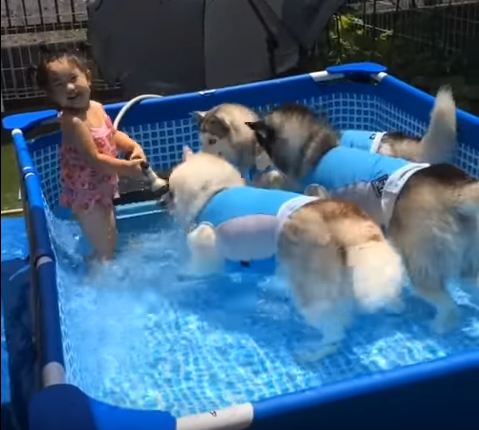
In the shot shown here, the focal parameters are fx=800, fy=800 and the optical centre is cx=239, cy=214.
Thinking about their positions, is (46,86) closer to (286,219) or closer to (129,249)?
(129,249)

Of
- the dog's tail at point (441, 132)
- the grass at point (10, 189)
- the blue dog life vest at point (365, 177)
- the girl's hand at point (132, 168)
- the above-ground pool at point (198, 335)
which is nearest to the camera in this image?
the above-ground pool at point (198, 335)

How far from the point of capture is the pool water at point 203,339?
258 centimetres

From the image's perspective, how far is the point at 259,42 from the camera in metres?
4.94

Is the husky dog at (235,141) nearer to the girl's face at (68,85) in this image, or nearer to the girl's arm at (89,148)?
the girl's arm at (89,148)

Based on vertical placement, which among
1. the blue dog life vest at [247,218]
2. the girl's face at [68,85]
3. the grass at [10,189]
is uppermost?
the girl's face at [68,85]

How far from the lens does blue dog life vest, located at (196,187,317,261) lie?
2.80m

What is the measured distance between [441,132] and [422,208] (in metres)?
0.79

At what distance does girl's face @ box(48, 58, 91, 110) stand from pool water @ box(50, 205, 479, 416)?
2.29ft

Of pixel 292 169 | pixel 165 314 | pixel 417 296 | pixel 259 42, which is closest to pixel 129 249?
pixel 165 314

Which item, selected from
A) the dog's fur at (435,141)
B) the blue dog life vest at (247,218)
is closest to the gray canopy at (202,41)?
the dog's fur at (435,141)

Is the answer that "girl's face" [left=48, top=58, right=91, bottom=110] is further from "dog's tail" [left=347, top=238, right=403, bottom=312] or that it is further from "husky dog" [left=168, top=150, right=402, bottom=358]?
"dog's tail" [left=347, top=238, right=403, bottom=312]

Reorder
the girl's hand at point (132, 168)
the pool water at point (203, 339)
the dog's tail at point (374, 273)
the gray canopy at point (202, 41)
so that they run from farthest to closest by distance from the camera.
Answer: the gray canopy at point (202, 41) → the girl's hand at point (132, 168) → the pool water at point (203, 339) → the dog's tail at point (374, 273)

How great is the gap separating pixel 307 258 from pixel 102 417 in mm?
1022

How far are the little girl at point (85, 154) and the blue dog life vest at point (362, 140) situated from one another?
938 mm
